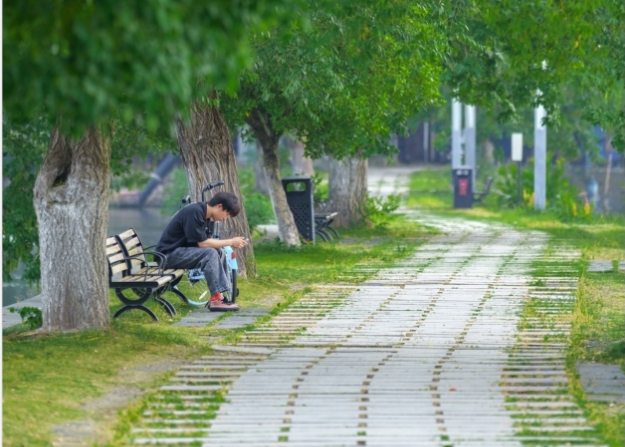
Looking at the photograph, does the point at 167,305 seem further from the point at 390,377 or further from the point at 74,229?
the point at 390,377

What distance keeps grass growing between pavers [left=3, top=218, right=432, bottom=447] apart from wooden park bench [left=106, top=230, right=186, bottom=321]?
130 millimetres

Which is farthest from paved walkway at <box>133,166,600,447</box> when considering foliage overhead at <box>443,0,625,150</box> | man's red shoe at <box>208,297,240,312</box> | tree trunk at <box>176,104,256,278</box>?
foliage overhead at <box>443,0,625,150</box>

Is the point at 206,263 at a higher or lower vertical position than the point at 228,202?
lower

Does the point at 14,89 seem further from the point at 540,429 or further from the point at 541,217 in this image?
the point at 541,217

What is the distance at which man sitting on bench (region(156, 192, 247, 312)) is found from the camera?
12.8m

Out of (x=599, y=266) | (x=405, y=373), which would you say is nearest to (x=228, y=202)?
(x=405, y=373)

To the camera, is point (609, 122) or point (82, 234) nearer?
point (82, 234)

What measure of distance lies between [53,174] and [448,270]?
7.54 meters

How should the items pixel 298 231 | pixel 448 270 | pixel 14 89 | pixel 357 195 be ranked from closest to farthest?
pixel 14 89, pixel 448 270, pixel 298 231, pixel 357 195

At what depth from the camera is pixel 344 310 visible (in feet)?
42.7

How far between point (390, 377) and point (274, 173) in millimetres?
11227

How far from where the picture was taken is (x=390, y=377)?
9.02 meters

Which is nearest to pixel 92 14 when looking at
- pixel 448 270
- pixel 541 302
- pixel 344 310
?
pixel 344 310

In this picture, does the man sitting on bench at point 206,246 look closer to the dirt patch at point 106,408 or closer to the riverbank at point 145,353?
the riverbank at point 145,353
